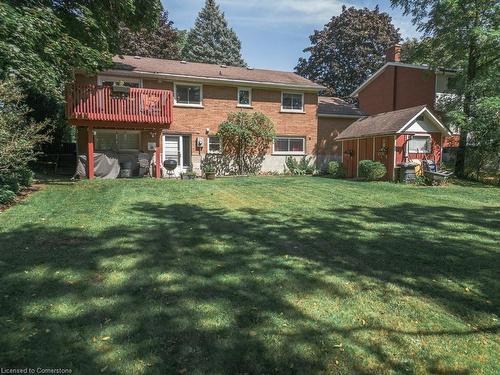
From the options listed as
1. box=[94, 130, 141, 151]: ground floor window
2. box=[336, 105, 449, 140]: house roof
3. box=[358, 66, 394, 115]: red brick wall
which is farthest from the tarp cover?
box=[358, 66, 394, 115]: red brick wall

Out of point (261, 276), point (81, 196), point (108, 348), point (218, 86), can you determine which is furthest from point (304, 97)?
point (108, 348)

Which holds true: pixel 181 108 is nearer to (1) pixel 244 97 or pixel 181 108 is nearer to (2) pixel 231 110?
(2) pixel 231 110

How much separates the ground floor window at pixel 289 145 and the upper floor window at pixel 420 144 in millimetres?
7063

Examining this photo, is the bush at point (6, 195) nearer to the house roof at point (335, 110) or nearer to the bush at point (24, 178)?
the bush at point (24, 178)

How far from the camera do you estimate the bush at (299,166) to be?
2222cm

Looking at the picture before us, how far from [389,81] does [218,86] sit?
13.5 meters

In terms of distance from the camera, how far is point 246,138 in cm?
2095

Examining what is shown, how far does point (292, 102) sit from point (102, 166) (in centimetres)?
1205

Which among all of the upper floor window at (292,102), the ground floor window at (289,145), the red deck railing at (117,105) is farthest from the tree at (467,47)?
the red deck railing at (117,105)

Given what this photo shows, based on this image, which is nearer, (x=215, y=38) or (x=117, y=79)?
(x=117, y=79)

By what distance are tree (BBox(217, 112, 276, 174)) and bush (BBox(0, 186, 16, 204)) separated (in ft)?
41.0

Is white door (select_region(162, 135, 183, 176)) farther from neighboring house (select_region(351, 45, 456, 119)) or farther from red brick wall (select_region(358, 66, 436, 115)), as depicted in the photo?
red brick wall (select_region(358, 66, 436, 115))

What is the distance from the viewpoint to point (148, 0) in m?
16.7

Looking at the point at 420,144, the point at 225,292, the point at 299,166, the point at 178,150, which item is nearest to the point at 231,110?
the point at 178,150
